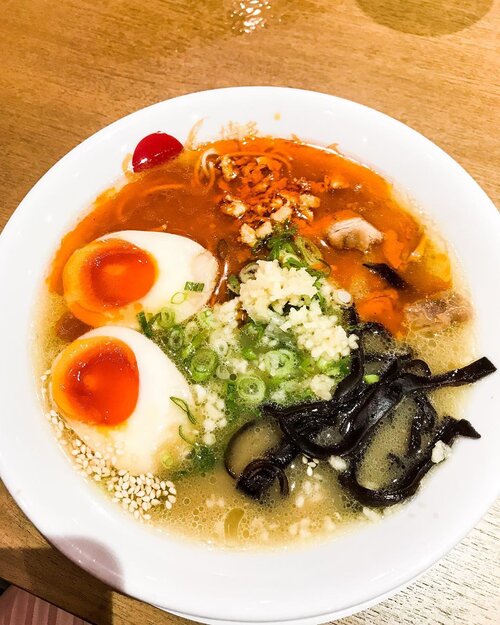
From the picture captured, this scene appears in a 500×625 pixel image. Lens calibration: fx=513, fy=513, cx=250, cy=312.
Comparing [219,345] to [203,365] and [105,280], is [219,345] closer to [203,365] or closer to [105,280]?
[203,365]

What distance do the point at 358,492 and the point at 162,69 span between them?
197 centimetres

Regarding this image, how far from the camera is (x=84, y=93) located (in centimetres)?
231

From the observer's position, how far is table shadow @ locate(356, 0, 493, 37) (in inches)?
90.5

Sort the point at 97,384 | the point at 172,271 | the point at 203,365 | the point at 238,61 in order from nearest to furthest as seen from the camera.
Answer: the point at 97,384
the point at 203,365
the point at 172,271
the point at 238,61

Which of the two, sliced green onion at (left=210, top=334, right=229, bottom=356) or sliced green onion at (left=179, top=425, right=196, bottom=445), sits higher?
sliced green onion at (left=210, top=334, right=229, bottom=356)

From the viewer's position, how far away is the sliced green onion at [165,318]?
1842mm

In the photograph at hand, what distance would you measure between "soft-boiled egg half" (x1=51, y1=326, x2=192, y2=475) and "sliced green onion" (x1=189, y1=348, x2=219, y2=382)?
98mm

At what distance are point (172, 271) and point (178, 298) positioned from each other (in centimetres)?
10

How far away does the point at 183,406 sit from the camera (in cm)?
173

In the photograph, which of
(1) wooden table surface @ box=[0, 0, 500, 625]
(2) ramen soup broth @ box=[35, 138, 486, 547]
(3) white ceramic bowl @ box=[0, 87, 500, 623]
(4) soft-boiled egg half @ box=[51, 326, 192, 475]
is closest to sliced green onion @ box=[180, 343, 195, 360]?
(2) ramen soup broth @ box=[35, 138, 486, 547]

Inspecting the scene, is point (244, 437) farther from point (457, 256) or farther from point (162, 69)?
point (162, 69)

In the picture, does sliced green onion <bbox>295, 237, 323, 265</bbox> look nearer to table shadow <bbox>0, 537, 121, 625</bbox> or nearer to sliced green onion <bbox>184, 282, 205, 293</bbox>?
sliced green onion <bbox>184, 282, 205, 293</bbox>

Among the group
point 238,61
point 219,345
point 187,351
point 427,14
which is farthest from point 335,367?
point 427,14

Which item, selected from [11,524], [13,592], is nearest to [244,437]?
[11,524]
